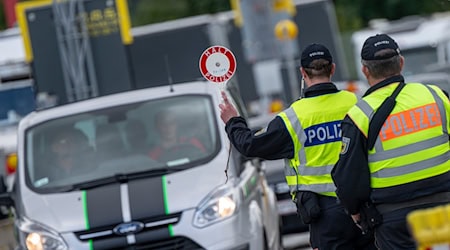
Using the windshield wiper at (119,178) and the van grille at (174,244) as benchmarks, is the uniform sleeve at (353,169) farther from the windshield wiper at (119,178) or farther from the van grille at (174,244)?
the windshield wiper at (119,178)

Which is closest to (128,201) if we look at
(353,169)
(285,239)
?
(353,169)

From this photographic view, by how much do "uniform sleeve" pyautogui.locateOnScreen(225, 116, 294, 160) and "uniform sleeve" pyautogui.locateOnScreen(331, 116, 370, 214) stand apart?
0.69 m

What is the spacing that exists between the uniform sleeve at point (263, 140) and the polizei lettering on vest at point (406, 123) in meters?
0.88

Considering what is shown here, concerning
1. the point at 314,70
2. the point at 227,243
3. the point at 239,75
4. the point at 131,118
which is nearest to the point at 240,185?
the point at 227,243

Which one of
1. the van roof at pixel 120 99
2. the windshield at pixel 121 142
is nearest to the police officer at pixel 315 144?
the windshield at pixel 121 142

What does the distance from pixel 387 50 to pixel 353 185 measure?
0.70 m

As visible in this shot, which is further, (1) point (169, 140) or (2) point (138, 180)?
(1) point (169, 140)

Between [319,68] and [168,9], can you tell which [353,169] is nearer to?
[319,68]

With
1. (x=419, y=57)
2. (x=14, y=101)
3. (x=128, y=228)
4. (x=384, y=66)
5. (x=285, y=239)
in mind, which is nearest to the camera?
(x=384, y=66)

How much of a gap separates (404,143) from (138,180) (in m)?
3.33

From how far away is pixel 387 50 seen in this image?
5863 mm

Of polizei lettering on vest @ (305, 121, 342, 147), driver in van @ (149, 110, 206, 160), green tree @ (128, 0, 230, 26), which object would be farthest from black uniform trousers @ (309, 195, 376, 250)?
green tree @ (128, 0, 230, 26)

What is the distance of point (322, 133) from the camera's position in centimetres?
658

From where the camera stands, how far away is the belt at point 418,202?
577 cm
